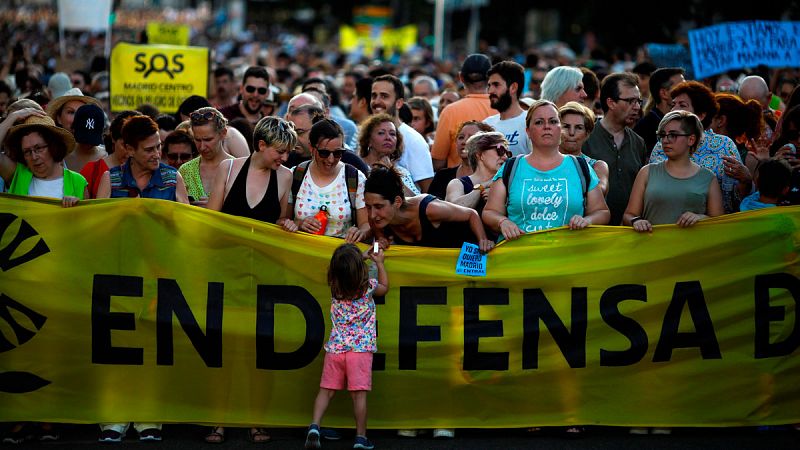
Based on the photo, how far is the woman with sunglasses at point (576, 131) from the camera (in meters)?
8.46

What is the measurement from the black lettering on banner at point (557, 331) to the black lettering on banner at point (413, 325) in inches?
20.6

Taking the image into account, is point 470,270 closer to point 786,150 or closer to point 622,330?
point 622,330

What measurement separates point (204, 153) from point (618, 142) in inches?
116

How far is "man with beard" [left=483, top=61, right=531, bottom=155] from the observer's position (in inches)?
384

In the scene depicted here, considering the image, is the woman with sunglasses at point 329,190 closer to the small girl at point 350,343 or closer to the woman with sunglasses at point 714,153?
the small girl at point 350,343

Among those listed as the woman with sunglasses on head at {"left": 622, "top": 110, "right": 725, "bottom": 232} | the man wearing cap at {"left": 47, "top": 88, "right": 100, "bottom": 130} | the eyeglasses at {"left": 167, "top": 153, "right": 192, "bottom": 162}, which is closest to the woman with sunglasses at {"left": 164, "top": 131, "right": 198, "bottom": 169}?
the eyeglasses at {"left": 167, "top": 153, "right": 192, "bottom": 162}

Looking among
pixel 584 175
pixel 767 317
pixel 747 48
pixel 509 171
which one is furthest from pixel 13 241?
pixel 747 48

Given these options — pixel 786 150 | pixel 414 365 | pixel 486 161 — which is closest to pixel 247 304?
pixel 414 365

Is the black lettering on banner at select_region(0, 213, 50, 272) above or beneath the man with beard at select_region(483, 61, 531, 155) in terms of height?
beneath

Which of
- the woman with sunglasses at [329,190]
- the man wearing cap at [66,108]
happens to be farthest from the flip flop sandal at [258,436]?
the man wearing cap at [66,108]

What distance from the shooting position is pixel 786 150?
887 centimetres

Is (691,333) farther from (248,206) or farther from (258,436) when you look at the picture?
(248,206)

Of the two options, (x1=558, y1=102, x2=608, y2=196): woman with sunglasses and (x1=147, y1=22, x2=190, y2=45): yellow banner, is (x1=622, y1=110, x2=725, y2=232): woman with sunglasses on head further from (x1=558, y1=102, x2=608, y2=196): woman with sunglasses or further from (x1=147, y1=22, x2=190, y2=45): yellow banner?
(x1=147, y1=22, x2=190, y2=45): yellow banner

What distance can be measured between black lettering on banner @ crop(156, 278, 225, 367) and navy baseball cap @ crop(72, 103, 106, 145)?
1915mm
